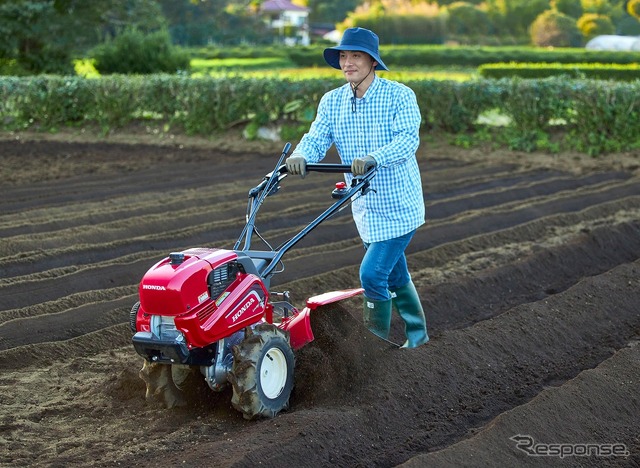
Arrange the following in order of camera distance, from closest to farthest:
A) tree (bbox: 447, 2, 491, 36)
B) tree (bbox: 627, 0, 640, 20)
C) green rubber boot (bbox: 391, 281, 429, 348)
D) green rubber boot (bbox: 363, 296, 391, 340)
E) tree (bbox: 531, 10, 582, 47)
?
1. green rubber boot (bbox: 363, 296, 391, 340)
2. green rubber boot (bbox: 391, 281, 429, 348)
3. tree (bbox: 531, 10, 582, 47)
4. tree (bbox: 447, 2, 491, 36)
5. tree (bbox: 627, 0, 640, 20)

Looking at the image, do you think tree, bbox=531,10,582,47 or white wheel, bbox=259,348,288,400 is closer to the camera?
white wheel, bbox=259,348,288,400

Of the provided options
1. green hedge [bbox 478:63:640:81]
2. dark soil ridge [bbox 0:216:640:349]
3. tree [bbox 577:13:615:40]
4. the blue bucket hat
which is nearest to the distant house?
tree [bbox 577:13:615:40]

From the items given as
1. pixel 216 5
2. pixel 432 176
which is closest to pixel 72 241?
pixel 432 176

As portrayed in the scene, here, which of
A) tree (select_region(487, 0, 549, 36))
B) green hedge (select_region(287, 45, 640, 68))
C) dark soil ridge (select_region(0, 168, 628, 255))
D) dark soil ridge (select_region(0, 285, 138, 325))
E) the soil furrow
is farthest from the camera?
tree (select_region(487, 0, 549, 36))

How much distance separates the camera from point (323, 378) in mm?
5250

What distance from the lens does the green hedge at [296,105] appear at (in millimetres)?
15531

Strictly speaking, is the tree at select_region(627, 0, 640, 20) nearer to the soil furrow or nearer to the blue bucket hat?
the soil furrow

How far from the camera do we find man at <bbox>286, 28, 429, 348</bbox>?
17.6 feet

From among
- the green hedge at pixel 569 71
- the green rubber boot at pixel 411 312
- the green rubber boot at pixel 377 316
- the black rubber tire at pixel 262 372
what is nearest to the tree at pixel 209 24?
the green hedge at pixel 569 71

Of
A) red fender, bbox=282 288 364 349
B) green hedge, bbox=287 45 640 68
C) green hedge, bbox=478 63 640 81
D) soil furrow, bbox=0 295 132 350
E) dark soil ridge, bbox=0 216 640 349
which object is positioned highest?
red fender, bbox=282 288 364 349

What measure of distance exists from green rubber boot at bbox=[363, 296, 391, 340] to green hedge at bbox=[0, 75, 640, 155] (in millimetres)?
10547

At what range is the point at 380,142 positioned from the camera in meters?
5.51

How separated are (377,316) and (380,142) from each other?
1044 millimetres

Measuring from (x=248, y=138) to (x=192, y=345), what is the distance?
513 inches
